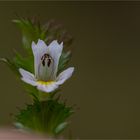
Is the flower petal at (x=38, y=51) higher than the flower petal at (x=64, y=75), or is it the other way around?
the flower petal at (x=38, y=51)

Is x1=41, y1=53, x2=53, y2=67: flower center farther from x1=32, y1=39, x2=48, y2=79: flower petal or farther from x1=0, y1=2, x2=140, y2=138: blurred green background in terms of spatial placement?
x1=0, y1=2, x2=140, y2=138: blurred green background

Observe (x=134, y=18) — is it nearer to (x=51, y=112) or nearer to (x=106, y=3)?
(x=106, y=3)

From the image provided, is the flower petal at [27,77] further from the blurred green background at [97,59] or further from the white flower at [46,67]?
the blurred green background at [97,59]

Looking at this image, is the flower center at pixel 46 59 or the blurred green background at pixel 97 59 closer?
the flower center at pixel 46 59

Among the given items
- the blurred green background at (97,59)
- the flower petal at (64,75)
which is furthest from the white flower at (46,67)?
the blurred green background at (97,59)

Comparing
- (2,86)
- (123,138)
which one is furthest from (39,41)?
(2,86)

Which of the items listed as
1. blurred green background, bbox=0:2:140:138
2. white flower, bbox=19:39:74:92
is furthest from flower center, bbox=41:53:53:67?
blurred green background, bbox=0:2:140:138

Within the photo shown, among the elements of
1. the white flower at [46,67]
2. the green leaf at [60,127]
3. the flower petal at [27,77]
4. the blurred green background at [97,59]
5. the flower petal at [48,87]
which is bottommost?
the green leaf at [60,127]

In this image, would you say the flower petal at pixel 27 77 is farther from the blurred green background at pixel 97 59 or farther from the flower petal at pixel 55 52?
the blurred green background at pixel 97 59
